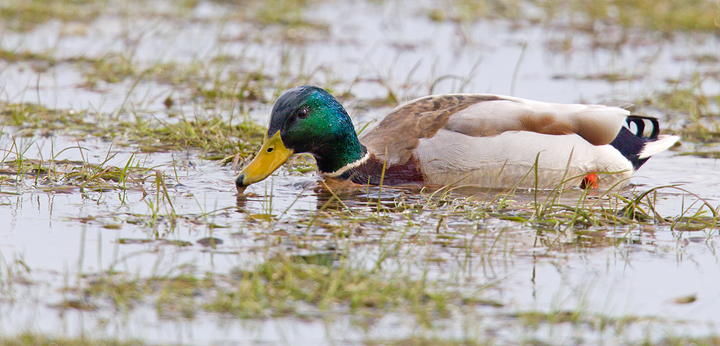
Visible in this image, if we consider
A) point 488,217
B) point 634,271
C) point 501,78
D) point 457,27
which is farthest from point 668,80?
point 634,271

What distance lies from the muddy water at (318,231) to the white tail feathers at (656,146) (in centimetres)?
15

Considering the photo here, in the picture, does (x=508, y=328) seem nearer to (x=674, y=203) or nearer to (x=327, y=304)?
(x=327, y=304)

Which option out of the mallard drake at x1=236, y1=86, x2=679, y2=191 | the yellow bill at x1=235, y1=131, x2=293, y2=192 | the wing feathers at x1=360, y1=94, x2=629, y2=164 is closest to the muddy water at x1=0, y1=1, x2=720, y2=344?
the yellow bill at x1=235, y1=131, x2=293, y2=192

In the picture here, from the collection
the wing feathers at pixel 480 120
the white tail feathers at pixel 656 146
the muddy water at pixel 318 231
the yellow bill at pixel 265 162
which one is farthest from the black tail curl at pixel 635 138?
the yellow bill at pixel 265 162

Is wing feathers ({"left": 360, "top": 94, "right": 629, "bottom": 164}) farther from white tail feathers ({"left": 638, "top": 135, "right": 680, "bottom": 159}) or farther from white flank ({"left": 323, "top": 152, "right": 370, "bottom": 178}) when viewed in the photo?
white tail feathers ({"left": 638, "top": 135, "right": 680, "bottom": 159})

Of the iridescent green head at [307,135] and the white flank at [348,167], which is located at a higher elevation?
the iridescent green head at [307,135]

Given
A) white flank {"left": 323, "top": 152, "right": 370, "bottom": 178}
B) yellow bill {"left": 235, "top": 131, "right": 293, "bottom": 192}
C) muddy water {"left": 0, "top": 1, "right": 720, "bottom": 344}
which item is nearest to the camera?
muddy water {"left": 0, "top": 1, "right": 720, "bottom": 344}

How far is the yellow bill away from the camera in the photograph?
5.76 metres

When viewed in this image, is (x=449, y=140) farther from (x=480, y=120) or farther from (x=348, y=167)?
(x=348, y=167)

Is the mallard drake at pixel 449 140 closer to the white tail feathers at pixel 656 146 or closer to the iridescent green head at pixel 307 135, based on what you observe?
the iridescent green head at pixel 307 135

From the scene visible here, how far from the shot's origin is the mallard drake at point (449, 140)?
19.7 feet

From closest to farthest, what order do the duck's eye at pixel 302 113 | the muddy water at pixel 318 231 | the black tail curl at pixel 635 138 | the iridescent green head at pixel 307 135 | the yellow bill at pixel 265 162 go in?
the muddy water at pixel 318 231 → the yellow bill at pixel 265 162 → the iridescent green head at pixel 307 135 → the duck's eye at pixel 302 113 → the black tail curl at pixel 635 138

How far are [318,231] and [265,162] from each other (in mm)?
1045

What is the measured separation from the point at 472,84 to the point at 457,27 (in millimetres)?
3392
